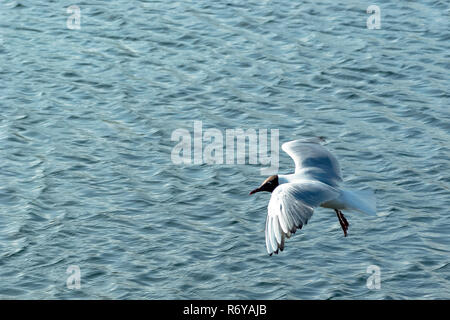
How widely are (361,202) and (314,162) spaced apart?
1.34m

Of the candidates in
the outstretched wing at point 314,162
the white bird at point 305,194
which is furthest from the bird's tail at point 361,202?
the outstretched wing at point 314,162

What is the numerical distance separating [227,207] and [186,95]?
4.41 metres

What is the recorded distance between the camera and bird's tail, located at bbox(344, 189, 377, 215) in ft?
42.2

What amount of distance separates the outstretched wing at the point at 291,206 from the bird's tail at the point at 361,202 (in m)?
0.23

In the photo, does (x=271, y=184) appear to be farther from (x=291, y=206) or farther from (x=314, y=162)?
(x=291, y=206)

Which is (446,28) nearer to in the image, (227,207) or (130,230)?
(227,207)

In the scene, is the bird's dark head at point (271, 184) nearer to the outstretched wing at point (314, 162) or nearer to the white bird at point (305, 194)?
the white bird at point (305, 194)

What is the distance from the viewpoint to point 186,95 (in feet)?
65.7

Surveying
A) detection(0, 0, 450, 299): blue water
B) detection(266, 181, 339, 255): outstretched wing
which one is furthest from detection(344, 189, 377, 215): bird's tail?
detection(0, 0, 450, 299): blue water

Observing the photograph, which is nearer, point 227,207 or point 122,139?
point 227,207

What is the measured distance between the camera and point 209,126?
739 inches

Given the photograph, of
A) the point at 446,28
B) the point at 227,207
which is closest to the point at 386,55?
the point at 446,28

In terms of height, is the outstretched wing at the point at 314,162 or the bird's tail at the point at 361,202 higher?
the outstretched wing at the point at 314,162

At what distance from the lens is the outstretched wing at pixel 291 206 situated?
11.3 metres
